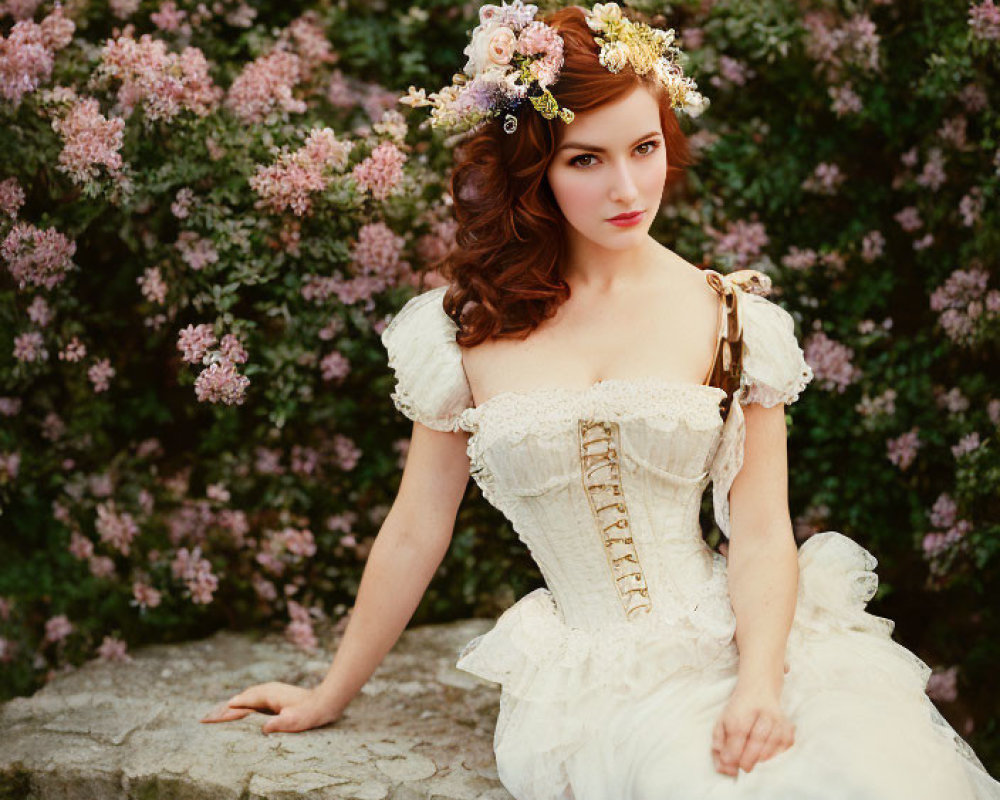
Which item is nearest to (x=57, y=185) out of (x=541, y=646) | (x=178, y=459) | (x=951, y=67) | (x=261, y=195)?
(x=261, y=195)

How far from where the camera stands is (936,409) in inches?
132

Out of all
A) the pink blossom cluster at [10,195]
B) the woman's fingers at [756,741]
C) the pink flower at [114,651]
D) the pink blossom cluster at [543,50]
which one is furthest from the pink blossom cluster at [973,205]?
the pink flower at [114,651]

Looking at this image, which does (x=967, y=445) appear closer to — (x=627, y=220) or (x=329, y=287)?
(x=627, y=220)

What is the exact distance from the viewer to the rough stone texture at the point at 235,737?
8.22ft

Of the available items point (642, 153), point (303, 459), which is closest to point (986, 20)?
point (642, 153)

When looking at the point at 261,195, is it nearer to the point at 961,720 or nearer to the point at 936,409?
the point at 936,409

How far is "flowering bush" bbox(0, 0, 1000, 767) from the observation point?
3.09 metres

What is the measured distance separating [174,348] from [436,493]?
1.31 metres

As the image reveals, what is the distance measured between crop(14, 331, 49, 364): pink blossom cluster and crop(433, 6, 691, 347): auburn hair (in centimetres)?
143

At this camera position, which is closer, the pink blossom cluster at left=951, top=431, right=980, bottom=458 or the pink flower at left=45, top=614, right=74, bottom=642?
the pink blossom cluster at left=951, top=431, right=980, bottom=458

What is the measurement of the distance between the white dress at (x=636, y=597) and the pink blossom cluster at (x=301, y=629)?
1119 mm

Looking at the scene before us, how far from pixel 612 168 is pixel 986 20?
143 cm

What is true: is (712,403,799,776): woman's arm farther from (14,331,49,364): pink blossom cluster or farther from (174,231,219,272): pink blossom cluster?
(14,331,49,364): pink blossom cluster

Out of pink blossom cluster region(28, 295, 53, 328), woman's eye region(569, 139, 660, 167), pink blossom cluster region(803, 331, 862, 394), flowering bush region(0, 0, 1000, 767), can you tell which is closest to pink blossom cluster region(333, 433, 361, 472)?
flowering bush region(0, 0, 1000, 767)
